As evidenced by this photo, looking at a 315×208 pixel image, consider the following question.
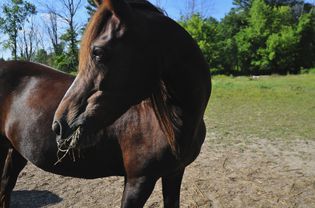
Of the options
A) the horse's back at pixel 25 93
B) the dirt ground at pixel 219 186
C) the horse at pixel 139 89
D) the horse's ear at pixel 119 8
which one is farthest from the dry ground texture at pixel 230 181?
the horse's ear at pixel 119 8

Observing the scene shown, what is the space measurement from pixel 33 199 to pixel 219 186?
2.26 meters

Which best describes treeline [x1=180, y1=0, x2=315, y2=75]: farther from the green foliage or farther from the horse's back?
the horse's back

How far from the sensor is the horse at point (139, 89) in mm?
1318

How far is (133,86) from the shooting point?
1389 millimetres

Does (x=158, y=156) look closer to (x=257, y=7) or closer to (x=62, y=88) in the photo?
(x=62, y=88)

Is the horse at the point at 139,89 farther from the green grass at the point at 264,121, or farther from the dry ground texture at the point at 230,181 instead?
the green grass at the point at 264,121

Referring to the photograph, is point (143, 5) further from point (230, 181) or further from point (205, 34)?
point (205, 34)

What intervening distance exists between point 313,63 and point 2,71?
45439 mm

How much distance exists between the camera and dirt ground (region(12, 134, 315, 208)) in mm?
3379

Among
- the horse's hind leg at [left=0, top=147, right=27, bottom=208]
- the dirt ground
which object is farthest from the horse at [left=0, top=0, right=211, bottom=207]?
the dirt ground

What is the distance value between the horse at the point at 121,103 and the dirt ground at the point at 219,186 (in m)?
1.17

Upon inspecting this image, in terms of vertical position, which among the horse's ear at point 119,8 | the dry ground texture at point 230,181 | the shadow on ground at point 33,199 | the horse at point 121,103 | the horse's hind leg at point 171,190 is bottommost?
the dry ground texture at point 230,181

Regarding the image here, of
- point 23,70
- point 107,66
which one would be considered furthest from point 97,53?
point 23,70

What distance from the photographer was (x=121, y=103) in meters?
1.41
